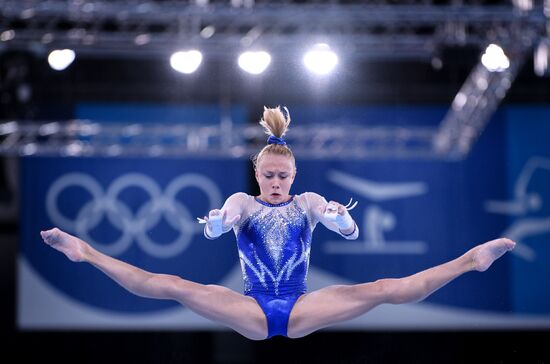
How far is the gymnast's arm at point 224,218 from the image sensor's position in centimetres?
455

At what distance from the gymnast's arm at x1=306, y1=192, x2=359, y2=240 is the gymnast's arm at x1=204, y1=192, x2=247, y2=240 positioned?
18.3 inches

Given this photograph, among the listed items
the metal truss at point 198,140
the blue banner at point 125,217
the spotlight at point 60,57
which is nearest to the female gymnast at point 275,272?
the spotlight at point 60,57

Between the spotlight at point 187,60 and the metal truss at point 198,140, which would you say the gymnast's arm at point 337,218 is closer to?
the spotlight at point 187,60

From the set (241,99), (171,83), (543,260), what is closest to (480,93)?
(543,260)

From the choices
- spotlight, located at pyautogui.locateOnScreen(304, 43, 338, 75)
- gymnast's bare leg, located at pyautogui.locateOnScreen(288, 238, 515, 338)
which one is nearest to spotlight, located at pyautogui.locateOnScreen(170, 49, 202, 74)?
spotlight, located at pyautogui.locateOnScreen(304, 43, 338, 75)

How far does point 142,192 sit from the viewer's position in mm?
9242

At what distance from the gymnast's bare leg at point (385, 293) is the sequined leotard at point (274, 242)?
0.23 meters

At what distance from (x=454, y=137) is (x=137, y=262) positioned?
3.96 metres

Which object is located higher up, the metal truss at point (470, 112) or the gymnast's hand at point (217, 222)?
the metal truss at point (470, 112)

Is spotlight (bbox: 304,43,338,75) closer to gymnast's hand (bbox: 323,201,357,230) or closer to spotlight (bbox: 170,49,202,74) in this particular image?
spotlight (bbox: 170,49,202,74)

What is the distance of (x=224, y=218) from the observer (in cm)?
466

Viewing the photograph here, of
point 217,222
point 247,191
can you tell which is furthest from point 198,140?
point 217,222

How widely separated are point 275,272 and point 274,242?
19 centimetres

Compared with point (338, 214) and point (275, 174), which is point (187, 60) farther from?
point (338, 214)
